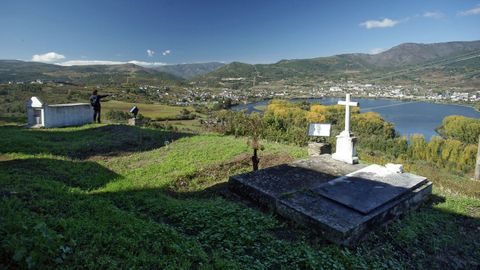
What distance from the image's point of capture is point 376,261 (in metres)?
4.23

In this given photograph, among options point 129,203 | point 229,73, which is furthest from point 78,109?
point 229,73

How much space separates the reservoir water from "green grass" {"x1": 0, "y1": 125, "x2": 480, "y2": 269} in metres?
53.1

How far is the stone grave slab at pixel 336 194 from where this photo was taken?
4.86 m

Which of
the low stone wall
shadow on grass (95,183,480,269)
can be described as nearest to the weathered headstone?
shadow on grass (95,183,480,269)

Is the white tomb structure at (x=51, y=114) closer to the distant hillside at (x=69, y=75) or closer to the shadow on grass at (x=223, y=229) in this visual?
the shadow on grass at (x=223, y=229)

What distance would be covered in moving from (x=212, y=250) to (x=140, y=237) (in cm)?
93

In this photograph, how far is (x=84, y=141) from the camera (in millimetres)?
10953

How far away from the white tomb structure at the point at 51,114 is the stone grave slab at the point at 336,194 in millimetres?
11139

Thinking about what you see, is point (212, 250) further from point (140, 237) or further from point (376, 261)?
point (376, 261)

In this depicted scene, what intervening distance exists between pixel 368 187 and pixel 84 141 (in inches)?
396

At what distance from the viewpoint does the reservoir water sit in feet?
216

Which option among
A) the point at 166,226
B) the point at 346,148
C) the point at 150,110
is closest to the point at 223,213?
the point at 166,226

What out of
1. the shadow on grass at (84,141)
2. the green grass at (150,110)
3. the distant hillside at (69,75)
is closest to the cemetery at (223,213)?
the shadow on grass at (84,141)

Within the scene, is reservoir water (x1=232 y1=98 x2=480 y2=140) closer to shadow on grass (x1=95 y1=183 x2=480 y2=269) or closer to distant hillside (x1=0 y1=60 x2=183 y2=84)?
distant hillside (x1=0 y1=60 x2=183 y2=84)
